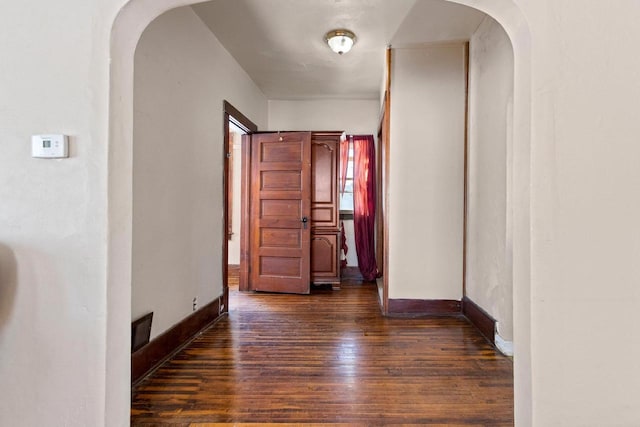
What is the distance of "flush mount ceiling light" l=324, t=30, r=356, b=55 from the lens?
2.99 meters

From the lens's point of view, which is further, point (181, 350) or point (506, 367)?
point (181, 350)

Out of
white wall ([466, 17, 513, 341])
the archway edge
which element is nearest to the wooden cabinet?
white wall ([466, 17, 513, 341])

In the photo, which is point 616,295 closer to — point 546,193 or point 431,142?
point 546,193

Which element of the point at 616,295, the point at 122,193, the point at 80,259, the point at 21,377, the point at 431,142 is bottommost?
the point at 21,377

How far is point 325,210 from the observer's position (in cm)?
455

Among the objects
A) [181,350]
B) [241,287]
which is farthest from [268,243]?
[181,350]

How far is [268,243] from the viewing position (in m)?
4.22

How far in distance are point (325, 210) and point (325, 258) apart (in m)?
0.67

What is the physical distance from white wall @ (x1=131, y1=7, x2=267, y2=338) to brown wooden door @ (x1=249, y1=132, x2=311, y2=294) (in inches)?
37.6

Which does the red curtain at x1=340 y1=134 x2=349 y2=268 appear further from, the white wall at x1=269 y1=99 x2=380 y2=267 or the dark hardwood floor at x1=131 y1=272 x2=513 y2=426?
the dark hardwood floor at x1=131 y1=272 x2=513 y2=426

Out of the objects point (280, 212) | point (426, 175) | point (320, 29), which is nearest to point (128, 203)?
point (320, 29)

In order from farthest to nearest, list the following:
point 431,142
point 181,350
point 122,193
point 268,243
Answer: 1. point 268,243
2. point 431,142
3. point 181,350
4. point 122,193

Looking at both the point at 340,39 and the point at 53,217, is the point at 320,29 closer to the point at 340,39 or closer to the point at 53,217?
the point at 340,39

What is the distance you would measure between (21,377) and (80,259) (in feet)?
1.70
